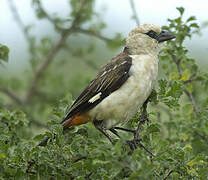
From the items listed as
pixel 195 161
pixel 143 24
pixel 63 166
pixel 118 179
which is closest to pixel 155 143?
pixel 195 161

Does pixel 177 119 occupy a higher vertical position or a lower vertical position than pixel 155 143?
lower

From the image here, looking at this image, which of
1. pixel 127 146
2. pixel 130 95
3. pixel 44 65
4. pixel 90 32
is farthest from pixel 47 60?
pixel 127 146

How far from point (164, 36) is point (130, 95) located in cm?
74

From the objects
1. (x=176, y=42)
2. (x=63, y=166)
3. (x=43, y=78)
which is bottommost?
(x=43, y=78)

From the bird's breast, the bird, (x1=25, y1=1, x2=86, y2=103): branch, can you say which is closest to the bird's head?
the bird

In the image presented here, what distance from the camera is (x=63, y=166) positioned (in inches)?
103

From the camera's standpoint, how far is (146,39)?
12.7 ft

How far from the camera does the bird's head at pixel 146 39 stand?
12.5 feet

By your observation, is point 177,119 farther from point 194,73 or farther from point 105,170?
point 105,170

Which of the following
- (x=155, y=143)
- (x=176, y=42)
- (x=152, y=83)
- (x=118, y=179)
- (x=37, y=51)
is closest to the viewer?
(x=118, y=179)

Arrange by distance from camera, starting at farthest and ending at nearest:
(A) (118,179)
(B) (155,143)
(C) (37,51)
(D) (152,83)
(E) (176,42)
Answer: (C) (37,51) → (E) (176,42) → (D) (152,83) → (B) (155,143) → (A) (118,179)

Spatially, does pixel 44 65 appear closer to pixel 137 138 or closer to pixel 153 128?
pixel 137 138

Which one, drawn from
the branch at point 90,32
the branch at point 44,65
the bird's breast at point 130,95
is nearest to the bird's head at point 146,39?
the bird's breast at point 130,95

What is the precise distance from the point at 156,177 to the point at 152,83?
1.01 meters
